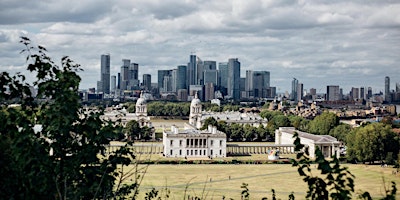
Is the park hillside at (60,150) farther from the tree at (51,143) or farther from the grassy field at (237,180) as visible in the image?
the grassy field at (237,180)

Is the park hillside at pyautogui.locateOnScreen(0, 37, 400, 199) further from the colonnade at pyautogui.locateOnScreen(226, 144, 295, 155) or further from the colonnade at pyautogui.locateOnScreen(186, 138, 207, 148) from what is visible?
the colonnade at pyautogui.locateOnScreen(226, 144, 295, 155)

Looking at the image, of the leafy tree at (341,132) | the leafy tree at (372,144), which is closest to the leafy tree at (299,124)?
the leafy tree at (341,132)

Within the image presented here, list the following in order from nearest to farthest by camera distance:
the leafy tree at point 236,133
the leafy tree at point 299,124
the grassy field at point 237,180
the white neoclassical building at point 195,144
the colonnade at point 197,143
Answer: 1. the grassy field at point 237,180
2. the white neoclassical building at point 195,144
3. the colonnade at point 197,143
4. the leafy tree at point 236,133
5. the leafy tree at point 299,124

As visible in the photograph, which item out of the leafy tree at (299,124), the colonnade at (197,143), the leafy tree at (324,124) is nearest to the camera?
the colonnade at (197,143)

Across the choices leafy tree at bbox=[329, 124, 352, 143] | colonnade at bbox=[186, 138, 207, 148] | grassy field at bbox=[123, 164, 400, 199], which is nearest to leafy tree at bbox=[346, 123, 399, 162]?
grassy field at bbox=[123, 164, 400, 199]

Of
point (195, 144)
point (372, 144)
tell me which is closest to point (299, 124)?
point (195, 144)

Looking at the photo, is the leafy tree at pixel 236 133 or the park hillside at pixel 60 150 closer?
the park hillside at pixel 60 150

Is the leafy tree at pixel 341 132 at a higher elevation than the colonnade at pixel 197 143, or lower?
higher

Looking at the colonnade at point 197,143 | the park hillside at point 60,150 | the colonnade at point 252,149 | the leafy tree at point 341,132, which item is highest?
the park hillside at point 60,150
